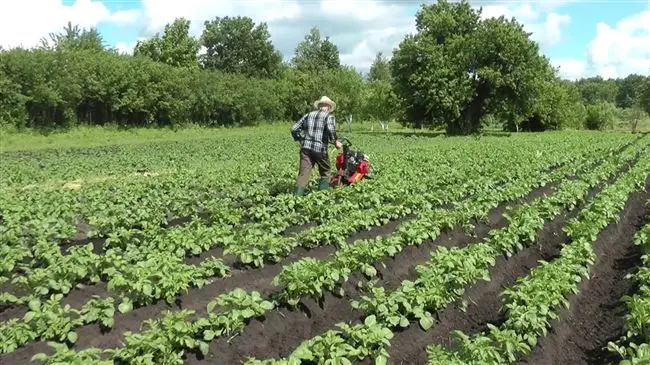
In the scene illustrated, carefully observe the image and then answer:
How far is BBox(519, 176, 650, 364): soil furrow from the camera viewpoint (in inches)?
218

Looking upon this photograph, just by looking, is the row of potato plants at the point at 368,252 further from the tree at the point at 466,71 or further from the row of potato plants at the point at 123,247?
the tree at the point at 466,71

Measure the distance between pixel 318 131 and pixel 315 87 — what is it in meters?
45.5

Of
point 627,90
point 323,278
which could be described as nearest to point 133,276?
point 323,278

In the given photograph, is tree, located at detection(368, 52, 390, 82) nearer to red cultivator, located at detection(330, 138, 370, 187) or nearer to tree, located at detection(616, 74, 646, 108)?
tree, located at detection(616, 74, 646, 108)

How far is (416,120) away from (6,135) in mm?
28669

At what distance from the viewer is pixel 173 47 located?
6562cm

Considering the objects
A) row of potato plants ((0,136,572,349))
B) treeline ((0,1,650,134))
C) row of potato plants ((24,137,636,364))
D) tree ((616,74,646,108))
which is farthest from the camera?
tree ((616,74,646,108))

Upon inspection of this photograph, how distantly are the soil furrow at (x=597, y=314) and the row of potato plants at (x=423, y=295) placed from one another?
96 centimetres

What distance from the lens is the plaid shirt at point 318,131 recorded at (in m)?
11.5

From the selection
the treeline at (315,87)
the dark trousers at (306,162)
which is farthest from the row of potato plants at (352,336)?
the treeline at (315,87)

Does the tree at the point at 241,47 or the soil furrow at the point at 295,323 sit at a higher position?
the tree at the point at 241,47

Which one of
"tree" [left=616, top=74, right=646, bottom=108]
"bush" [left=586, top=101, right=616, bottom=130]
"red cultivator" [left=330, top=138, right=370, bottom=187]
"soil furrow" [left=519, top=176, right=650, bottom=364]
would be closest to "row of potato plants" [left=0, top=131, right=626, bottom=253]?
"red cultivator" [left=330, top=138, right=370, bottom=187]

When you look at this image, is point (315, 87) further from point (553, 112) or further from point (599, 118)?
point (599, 118)

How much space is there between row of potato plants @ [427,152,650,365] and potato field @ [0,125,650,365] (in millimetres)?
22
